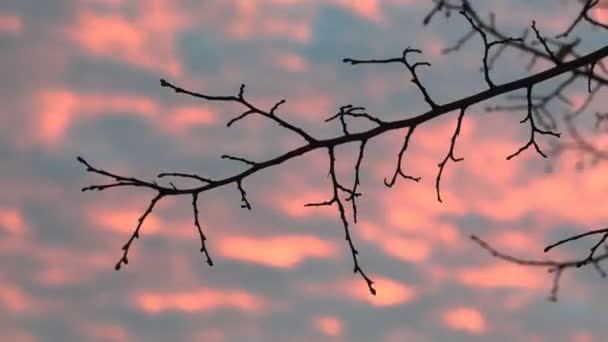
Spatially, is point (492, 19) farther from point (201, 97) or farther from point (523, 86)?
point (201, 97)

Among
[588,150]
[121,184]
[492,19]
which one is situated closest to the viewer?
[121,184]

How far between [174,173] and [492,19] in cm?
352

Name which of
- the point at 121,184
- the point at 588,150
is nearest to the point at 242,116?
the point at 121,184

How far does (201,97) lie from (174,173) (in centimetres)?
30

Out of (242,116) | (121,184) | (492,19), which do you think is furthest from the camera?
(492,19)

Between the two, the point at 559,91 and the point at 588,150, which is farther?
the point at 588,150

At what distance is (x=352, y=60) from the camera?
3977 mm

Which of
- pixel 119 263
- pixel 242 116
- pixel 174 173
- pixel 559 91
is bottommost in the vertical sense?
pixel 119 263

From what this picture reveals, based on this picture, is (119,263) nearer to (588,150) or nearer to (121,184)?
(121,184)

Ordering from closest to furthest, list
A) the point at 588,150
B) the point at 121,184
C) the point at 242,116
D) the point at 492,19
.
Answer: the point at 121,184, the point at 242,116, the point at 492,19, the point at 588,150

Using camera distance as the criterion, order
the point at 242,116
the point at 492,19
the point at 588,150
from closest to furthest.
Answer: the point at 242,116
the point at 492,19
the point at 588,150

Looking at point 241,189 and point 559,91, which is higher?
point 559,91

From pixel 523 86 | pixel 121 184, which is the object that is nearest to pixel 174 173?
pixel 121 184

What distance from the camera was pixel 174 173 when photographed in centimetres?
382
